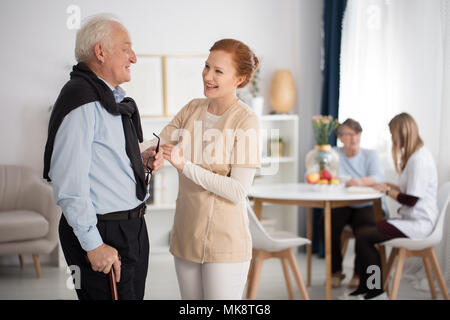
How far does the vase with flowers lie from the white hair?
2.12 m

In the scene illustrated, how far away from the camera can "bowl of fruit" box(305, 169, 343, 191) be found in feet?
10.9

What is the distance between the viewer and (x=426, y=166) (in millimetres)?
2973

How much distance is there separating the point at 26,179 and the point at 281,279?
1.79 meters

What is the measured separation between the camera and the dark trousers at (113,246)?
54.9 inches

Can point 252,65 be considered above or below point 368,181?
above

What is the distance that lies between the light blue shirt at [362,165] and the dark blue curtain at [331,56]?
59 centimetres

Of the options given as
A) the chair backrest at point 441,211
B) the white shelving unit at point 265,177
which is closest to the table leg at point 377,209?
the chair backrest at point 441,211

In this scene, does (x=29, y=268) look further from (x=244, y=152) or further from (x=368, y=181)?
(x=244, y=152)

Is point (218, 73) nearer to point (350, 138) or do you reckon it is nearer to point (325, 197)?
point (325, 197)

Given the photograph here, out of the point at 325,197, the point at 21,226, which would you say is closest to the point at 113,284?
the point at 325,197

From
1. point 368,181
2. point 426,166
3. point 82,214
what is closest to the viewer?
point 82,214

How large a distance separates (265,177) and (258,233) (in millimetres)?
1844

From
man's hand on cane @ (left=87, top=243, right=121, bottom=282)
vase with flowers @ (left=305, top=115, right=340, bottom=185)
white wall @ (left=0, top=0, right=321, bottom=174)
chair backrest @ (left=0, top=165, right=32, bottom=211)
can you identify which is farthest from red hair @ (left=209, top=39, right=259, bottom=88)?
chair backrest @ (left=0, top=165, right=32, bottom=211)
